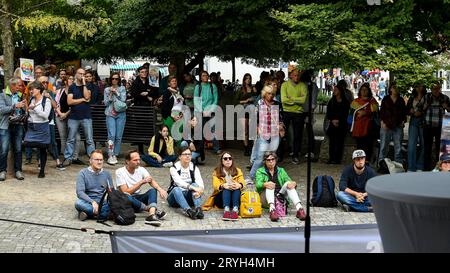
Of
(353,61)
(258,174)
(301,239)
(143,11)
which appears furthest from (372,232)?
(143,11)

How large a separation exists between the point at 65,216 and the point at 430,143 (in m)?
7.93

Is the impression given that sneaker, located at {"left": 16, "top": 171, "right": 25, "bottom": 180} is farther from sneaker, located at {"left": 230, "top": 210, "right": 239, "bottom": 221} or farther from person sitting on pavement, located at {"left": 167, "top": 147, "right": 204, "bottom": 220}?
sneaker, located at {"left": 230, "top": 210, "right": 239, "bottom": 221}

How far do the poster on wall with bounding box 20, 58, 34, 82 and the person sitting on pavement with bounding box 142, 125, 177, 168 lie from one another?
2754 mm

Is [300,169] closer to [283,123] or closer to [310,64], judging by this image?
[283,123]

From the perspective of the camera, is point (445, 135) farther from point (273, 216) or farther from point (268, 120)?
point (273, 216)

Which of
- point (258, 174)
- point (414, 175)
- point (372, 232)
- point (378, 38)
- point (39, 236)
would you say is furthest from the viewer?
point (378, 38)

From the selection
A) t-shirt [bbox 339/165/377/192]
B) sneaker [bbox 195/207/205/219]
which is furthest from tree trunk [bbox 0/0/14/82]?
t-shirt [bbox 339/165/377/192]

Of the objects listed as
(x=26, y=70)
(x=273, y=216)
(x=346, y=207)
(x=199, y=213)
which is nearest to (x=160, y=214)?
(x=199, y=213)

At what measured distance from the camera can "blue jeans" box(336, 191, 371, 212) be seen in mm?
12492

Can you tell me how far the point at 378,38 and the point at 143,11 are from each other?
27.8 feet

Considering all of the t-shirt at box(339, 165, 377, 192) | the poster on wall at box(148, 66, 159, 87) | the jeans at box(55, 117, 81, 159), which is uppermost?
the poster on wall at box(148, 66, 159, 87)

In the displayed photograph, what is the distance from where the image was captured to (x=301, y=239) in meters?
6.09

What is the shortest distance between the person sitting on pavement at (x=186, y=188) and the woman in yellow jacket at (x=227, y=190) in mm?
288

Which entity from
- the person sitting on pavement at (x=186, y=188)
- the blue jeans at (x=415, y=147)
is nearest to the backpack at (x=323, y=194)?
the person sitting on pavement at (x=186, y=188)
